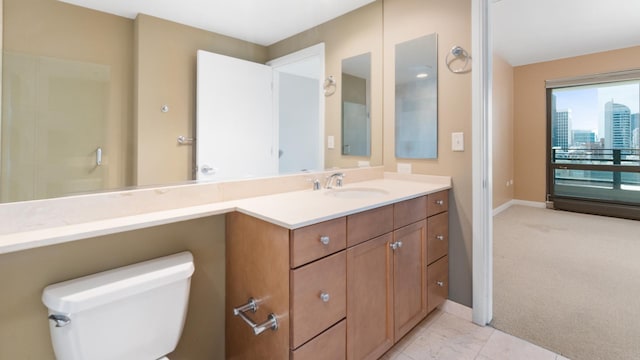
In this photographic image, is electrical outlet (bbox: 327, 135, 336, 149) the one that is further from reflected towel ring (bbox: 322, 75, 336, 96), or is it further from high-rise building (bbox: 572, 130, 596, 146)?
high-rise building (bbox: 572, 130, 596, 146)

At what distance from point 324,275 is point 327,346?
0.96 ft

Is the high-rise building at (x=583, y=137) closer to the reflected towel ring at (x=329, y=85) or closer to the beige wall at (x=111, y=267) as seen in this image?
the reflected towel ring at (x=329, y=85)

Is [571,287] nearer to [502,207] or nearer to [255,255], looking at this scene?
[255,255]

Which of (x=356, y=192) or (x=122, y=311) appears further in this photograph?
(x=356, y=192)

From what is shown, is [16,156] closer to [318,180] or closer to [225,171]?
[225,171]

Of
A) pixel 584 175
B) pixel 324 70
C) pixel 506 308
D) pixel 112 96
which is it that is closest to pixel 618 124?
pixel 584 175

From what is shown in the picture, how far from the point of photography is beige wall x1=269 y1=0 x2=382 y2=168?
2.15m

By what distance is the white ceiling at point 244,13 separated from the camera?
4.00ft

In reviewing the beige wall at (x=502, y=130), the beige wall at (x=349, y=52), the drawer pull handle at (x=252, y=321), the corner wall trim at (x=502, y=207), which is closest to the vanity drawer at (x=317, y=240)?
the drawer pull handle at (x=252, y=321)

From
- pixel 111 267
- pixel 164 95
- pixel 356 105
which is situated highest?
pixel 356 105

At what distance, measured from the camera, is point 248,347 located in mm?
1325

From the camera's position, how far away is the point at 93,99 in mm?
1080

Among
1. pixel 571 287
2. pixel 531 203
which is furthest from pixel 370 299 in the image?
pixel 531 203

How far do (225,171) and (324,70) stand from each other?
1.08 metres
